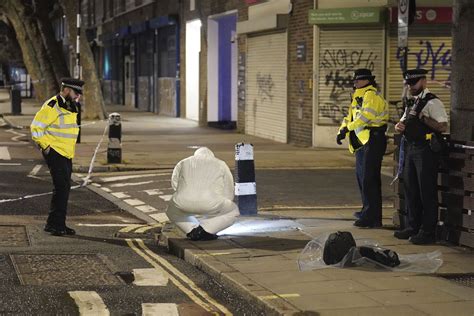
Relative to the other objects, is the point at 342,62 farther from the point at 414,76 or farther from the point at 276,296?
the point at 276,296

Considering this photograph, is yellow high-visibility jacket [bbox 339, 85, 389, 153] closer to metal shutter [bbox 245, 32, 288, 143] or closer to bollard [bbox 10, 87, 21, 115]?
metal shutter [bbox 245, 32, 288, 143]

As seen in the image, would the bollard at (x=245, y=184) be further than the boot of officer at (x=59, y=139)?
Yes

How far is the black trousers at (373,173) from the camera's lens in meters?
11.0

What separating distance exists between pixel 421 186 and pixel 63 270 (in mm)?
3711

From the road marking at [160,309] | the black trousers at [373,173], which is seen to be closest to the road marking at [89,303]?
the road marking at [160,309]

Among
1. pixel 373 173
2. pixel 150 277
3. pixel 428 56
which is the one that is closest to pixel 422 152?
pixel 373 173

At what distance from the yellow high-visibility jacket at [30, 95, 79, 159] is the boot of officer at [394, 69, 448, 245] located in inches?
147

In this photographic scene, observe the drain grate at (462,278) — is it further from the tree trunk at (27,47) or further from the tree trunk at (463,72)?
the tree trunk at (27,47)

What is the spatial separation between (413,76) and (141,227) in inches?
158

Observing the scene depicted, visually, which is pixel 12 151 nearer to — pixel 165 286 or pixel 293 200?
pixel 293 200

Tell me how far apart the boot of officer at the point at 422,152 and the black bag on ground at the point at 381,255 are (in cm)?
126

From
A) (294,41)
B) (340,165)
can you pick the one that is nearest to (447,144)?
(340,165)

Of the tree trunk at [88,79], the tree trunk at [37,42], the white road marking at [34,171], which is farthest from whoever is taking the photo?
the tree trunk at [37,42]

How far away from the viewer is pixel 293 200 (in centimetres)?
1402
